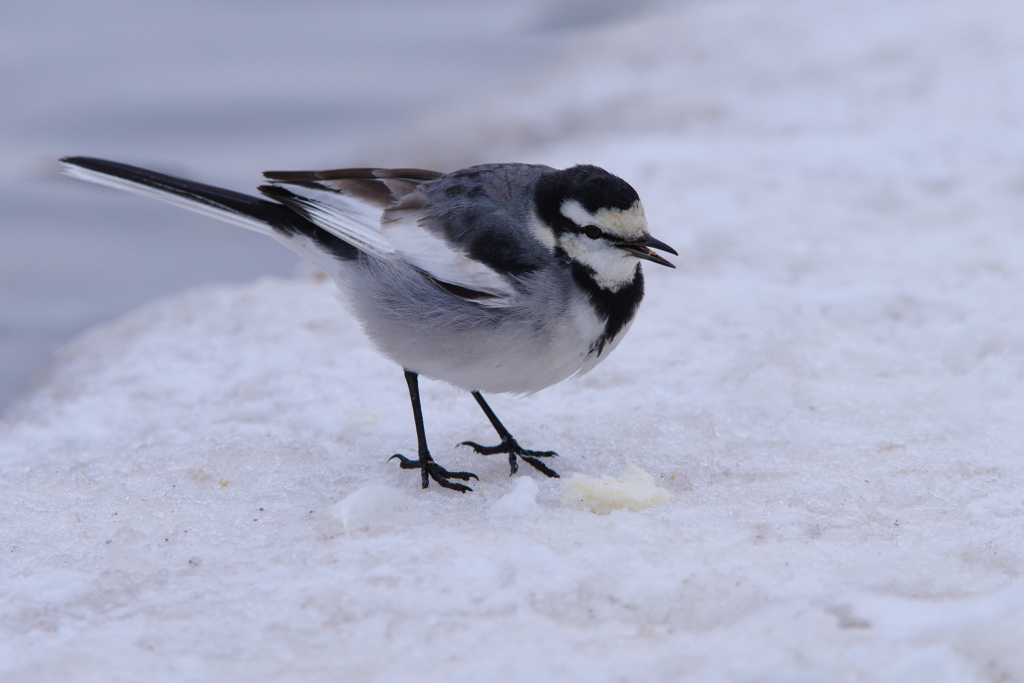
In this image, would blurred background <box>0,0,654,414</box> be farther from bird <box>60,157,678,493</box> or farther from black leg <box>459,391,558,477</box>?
black leg <box>459,391,558,477</box>

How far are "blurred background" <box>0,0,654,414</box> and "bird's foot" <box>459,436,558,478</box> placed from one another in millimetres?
3826

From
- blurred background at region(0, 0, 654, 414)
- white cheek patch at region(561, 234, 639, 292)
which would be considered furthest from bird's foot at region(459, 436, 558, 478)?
blurred background at region(0, 0, 654, 414)

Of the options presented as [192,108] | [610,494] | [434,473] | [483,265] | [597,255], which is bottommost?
[434,473]

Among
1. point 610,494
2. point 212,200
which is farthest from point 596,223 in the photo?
point 212,200

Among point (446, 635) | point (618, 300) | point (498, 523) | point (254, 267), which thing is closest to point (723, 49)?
point (254, 267)

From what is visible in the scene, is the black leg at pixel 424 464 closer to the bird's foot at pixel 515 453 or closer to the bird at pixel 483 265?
the bird at pixel 483 265

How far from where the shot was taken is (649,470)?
153 inches

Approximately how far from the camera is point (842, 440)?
4.10 m

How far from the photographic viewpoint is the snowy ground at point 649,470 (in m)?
2.64

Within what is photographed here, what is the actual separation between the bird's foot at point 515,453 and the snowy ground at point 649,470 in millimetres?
80

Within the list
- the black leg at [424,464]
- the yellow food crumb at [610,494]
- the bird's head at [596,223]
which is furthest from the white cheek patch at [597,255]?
the black leg at [424,464]

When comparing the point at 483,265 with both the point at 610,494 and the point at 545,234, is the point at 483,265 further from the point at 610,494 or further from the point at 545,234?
the point at 610,494

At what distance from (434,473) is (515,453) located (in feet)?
1.25

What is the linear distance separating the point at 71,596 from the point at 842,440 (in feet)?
9.76
